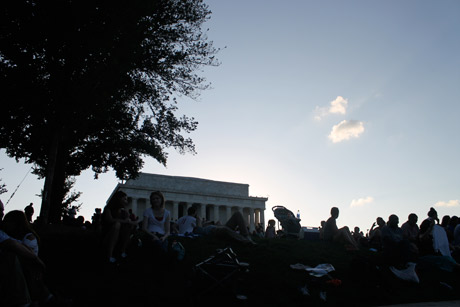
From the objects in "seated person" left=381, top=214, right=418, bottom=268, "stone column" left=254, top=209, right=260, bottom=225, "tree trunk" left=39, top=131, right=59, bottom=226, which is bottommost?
"seated person" left=381, top=214, right=418, bottom=268

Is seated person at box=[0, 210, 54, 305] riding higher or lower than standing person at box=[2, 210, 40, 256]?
lower

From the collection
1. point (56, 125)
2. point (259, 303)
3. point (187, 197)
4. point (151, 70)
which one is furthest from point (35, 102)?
point (187, 197)

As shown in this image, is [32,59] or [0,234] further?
[32,59]

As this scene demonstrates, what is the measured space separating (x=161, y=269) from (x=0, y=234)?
10.2 feet

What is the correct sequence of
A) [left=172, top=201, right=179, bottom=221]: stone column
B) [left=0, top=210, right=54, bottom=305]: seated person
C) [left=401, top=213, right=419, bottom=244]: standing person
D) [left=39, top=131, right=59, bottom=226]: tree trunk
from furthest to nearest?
[left=172, top=201, right=179, bottom=221]: stone column → [left=39, top=131, right=59, bottom=226]: tree trunk → [left=401, top=213, right=419, bottom=244]: standing person → [left=0, top=210, right=54, bottom=305]: seated person

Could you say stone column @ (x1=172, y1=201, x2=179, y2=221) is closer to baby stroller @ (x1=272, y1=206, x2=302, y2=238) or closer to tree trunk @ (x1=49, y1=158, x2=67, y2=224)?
tree trunk @ (x1=49, y1=158, x2=67, y2=224)

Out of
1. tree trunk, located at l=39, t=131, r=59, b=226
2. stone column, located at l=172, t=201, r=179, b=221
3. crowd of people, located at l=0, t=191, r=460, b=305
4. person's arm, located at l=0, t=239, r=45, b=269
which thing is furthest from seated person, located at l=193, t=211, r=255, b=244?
stone column, located at l=172, t=201, r=179, b=221

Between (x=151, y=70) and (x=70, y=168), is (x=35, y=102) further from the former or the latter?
(x=70, y=168)

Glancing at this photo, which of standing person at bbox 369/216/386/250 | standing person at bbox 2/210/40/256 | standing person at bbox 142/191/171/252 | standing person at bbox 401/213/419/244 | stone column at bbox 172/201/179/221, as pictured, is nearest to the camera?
standing person at bbox 2/210/40/256

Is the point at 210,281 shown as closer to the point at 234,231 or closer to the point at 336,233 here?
the point at 234,231

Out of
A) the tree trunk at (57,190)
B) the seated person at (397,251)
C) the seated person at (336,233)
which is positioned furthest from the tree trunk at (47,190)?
the seated person at (397,251)

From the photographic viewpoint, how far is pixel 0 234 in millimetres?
4707

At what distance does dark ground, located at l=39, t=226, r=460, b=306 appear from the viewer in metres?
5.90

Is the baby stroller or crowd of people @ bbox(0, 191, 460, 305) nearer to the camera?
crowd of people @ bbox(0, 191, 460, 305)
